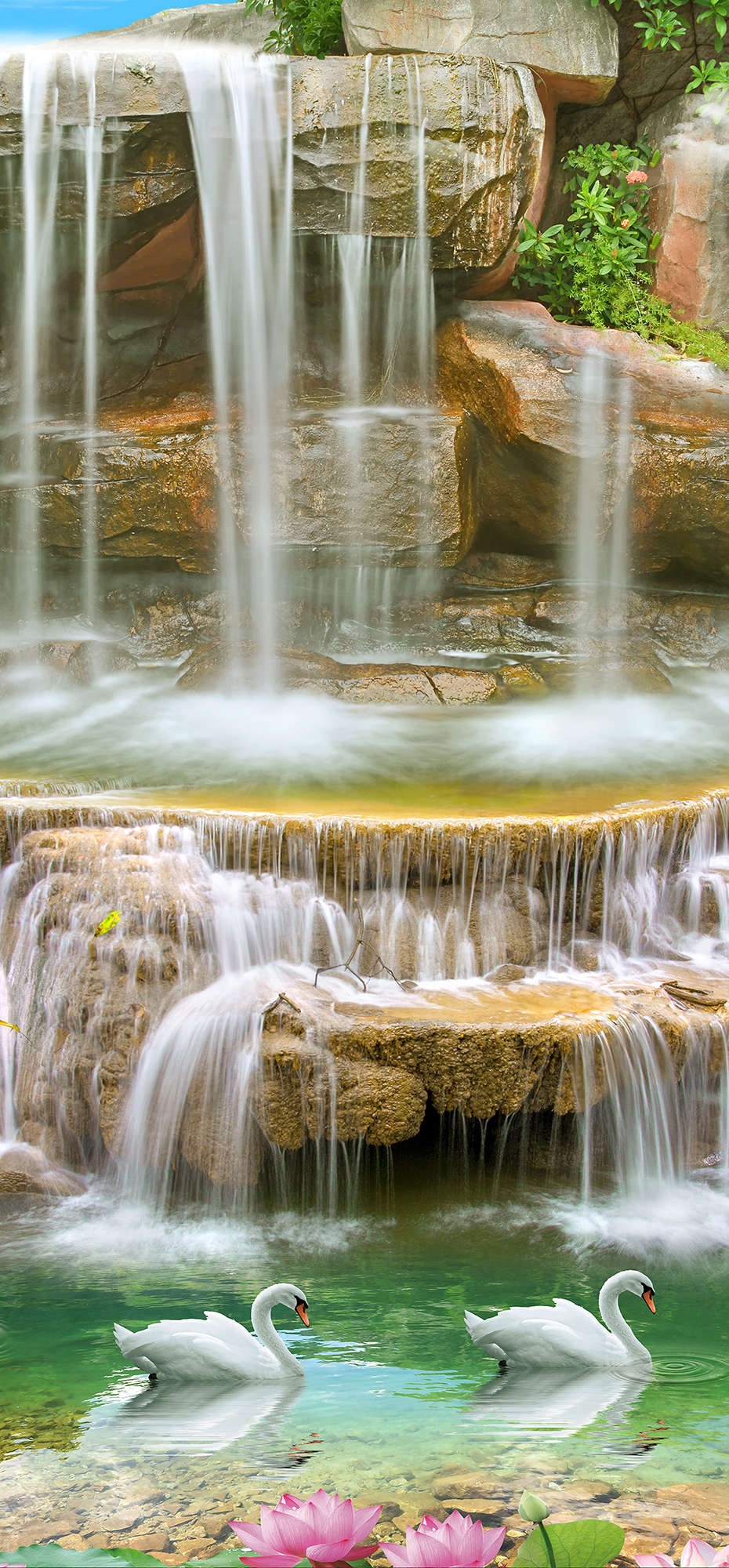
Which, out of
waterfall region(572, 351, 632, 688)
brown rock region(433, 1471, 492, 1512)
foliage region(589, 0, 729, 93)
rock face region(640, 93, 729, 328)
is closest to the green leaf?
brown rock region(433, 1471, 492, 1512)

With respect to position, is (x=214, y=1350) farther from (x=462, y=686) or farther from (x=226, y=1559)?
(x=462, y=686)

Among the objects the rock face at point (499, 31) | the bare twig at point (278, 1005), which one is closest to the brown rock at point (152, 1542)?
the bare twig at point (278, 1005)

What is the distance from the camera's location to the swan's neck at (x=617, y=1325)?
10.3 ft

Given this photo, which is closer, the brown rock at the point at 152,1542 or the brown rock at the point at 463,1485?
the brown rock at the point at 152,1542

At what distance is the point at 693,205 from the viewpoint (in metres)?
9.68

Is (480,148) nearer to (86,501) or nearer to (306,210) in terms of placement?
(306,210)

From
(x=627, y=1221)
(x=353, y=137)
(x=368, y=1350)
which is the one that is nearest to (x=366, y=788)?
(x=627, y=1221)

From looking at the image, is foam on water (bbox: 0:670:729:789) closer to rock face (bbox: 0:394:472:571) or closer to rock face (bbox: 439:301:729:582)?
rock face (bbox: 0:394:472:571)

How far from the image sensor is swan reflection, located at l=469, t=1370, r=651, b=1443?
2730 millimetres

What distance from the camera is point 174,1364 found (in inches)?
120

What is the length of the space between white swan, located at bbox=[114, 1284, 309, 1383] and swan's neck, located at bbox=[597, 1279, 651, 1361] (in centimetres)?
79

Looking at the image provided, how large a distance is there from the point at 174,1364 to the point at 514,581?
7563mm

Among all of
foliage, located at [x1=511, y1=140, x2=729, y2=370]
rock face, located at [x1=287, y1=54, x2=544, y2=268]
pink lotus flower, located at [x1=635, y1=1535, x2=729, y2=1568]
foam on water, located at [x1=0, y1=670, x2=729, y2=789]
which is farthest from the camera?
foliage, located at [x1=511, y1=140, x2=729, y2=370]

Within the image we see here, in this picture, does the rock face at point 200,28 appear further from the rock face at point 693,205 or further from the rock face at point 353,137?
the rock face at point 693,205
